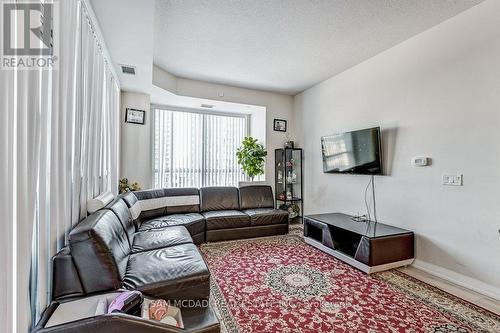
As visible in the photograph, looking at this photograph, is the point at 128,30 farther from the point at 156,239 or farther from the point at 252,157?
the point at 252,157

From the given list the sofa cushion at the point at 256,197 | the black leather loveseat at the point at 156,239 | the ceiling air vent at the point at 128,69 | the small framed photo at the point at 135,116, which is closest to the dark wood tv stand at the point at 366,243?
the black leather loveseat at the point at 156,239

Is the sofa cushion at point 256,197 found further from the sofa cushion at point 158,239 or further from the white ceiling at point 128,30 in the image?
the white ceiling at point 128,30

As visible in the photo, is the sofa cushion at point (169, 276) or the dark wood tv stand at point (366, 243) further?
the dark wood tv stand at point (366, 243)

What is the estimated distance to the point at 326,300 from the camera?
2.15m

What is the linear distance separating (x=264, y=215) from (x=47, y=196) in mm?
3080

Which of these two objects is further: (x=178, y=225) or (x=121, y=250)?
(x=178, y=225)

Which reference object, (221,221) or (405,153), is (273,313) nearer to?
(221,221)

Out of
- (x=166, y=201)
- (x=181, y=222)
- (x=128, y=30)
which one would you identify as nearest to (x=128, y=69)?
(x=128, y=30)

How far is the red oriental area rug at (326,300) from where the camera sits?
1.82 m

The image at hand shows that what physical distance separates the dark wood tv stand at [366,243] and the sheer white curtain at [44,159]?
9.38ft

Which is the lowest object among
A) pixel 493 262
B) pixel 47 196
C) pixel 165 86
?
pixel 493 262

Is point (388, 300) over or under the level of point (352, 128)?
under

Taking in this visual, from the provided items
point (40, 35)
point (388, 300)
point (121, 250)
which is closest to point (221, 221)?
point (121, 250)

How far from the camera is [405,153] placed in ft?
9.93
